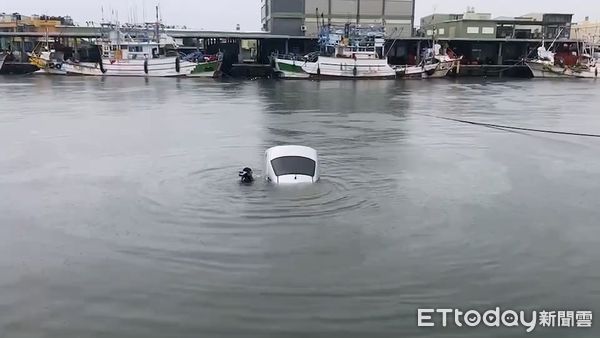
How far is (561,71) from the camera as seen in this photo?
80000 mm

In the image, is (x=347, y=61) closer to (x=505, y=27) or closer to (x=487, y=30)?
(x=487, y=30)

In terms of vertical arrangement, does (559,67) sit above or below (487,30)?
below

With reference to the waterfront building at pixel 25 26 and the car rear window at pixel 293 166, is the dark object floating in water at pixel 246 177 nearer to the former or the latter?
the car rear window at pixel 293 166

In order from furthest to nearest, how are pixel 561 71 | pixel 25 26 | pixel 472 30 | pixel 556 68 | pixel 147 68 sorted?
1. pixel 25 26
2. pixel 472 30
3. pixel 561 71
4. pixel 556 68
5. pixel 147 68

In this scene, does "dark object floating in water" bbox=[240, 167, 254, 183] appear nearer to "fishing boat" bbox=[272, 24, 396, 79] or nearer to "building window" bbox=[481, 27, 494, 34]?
"fishing boat" bbox=[272, 24, 396, 79]

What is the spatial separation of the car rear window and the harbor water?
52 cm

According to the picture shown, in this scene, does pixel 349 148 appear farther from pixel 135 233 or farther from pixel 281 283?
pixel 281 283

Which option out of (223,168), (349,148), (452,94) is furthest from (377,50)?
(223,168)

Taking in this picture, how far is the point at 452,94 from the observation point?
52.4 meters

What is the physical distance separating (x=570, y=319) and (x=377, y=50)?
228 ft

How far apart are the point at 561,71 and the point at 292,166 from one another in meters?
74.0

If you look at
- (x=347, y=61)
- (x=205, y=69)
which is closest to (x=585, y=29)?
(x=347, y=61)

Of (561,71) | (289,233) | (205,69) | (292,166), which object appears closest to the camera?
(289,233)

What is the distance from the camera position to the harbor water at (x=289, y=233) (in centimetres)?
966
